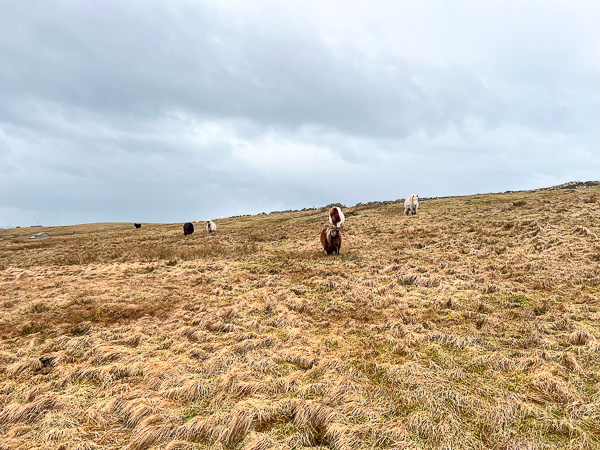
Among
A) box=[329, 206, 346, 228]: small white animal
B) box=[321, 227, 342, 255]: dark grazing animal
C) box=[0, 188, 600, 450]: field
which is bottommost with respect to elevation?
box=[0, 188, 600, 450]: field

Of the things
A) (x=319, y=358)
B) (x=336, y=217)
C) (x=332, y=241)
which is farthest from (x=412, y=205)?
(x=319, y=358)

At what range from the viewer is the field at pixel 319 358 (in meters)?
3.47

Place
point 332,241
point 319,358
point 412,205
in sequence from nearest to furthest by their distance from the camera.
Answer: point 319,358
point 332,241
point 412,205

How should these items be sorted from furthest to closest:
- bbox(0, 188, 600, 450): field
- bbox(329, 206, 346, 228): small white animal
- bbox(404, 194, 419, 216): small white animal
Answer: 1. bbox(404, 194, 419, 216): small white animal
2. bbox(329, 206, 346, 228): small white animal
3. bbox(0, 188, 600, 450): field

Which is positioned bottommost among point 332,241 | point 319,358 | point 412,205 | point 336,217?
point 319,358

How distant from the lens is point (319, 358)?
504 centimetres

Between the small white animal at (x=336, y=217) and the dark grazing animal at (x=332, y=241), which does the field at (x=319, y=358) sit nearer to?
the dark grazing animal at (x=332, y=241)

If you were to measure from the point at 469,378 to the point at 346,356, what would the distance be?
200 cm

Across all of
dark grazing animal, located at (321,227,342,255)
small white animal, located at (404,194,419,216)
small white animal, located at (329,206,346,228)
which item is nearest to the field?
dark grazing animal, located at (321,227,342,255)

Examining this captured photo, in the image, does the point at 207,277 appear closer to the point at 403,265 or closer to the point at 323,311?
the point at 323,311

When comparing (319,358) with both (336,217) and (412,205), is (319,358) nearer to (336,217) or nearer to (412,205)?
(336,217)

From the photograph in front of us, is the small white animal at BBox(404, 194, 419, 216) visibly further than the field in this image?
Yes

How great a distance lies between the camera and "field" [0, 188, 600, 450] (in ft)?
11.4

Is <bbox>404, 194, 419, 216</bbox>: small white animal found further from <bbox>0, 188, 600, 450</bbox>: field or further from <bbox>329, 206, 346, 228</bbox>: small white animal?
<bbox>0, 188, 600, 450</bbox>: field
